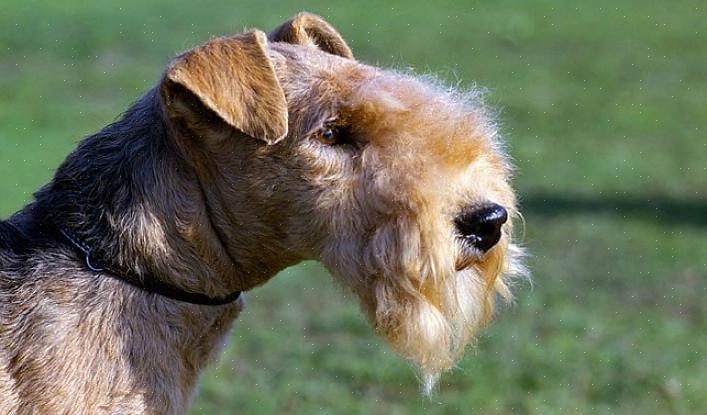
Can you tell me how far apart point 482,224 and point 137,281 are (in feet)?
3.71

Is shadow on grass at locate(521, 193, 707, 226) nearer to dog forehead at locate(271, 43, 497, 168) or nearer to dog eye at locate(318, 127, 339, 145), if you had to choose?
dog forehead at locate(271, 43, 497, 168)

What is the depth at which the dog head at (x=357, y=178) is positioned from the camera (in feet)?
12.3

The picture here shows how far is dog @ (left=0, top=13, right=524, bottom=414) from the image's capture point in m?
3.70

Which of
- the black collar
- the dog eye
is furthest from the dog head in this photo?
the black collar

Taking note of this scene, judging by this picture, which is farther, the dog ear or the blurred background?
the blurred background

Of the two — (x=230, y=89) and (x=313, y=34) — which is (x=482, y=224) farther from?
(x=313, y=34)

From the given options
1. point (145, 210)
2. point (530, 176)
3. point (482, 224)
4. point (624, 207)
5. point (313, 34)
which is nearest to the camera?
point (482, 224)

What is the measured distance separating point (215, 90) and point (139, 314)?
762mm

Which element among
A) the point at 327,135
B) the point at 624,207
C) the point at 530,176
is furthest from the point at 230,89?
the point at 530,176

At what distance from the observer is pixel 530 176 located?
1285 cm

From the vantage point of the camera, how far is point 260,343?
7.51 meters

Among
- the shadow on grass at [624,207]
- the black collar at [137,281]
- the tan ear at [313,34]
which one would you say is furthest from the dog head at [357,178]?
→ the shadow on grass at [624,207]

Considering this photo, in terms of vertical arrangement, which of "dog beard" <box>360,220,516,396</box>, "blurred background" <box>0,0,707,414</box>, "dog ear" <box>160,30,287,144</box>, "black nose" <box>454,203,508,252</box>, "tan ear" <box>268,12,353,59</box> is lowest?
"blurred background" <box>0,0,707,414</box>

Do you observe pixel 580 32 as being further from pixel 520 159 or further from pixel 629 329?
pixel 629 329
